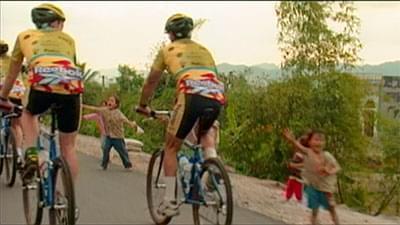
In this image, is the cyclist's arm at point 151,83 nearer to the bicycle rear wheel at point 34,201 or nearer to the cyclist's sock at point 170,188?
the cyclist's sock at point 170,188

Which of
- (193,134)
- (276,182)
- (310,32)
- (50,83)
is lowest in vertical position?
(276,182)

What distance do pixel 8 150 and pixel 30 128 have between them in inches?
130

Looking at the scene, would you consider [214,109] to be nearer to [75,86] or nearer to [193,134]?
[193,134]

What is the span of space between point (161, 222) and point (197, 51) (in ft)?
A: 6.18

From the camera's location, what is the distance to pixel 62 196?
658cm

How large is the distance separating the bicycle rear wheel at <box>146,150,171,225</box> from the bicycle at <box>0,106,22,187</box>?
212cm

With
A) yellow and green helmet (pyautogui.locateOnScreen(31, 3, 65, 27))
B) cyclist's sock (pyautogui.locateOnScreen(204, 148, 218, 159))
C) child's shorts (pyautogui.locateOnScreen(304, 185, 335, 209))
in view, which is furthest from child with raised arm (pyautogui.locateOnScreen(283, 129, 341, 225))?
yellow and green helmet (pyautogui.locateOnScreen(31, 3, 65, 27))

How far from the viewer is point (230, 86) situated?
14.6m

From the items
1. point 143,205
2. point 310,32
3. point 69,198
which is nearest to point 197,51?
point 69,198

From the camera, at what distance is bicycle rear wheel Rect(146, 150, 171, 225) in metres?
7.87

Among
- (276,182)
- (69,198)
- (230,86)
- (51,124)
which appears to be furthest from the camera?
(230,86)

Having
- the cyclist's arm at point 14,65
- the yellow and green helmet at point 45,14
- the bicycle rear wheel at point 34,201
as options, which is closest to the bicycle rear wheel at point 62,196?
the bicycle rear wheel at point 34,201

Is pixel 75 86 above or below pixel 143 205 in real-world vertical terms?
above

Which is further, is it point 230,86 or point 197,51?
point 230,86
